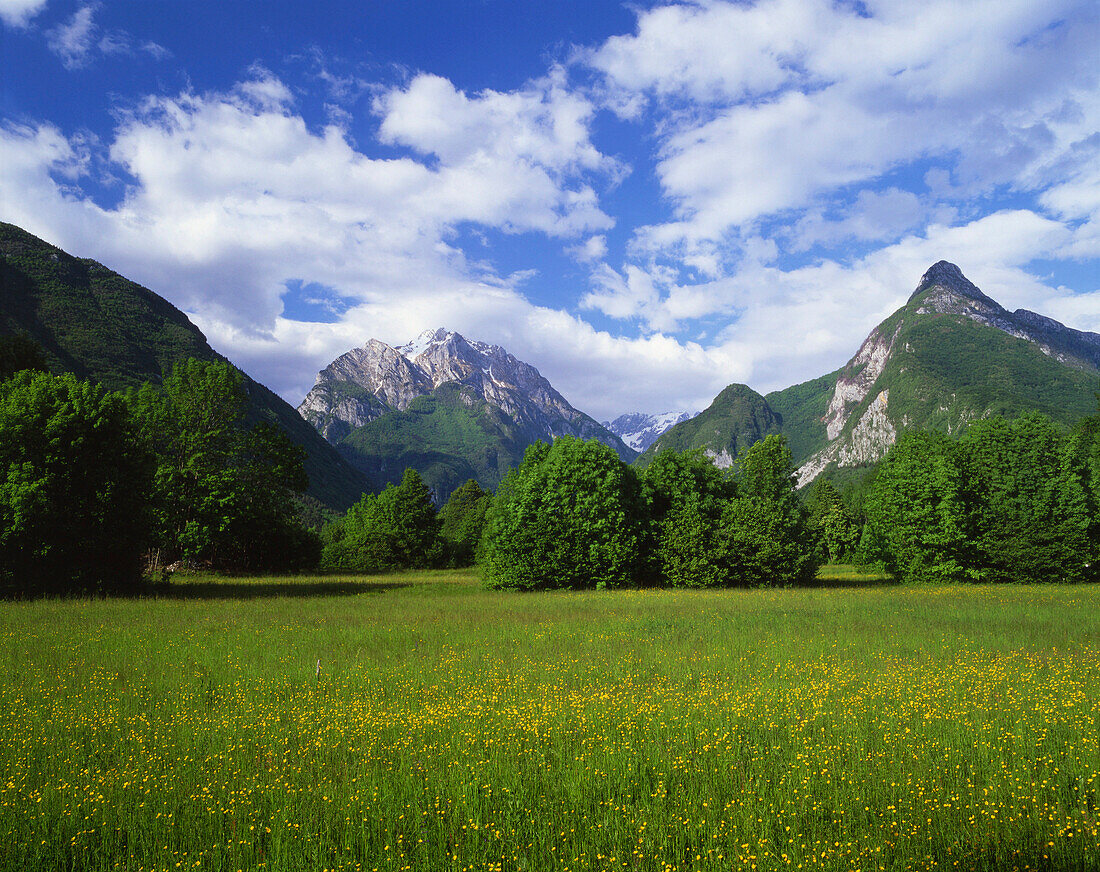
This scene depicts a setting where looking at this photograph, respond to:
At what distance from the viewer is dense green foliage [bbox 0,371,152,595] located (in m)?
23.6

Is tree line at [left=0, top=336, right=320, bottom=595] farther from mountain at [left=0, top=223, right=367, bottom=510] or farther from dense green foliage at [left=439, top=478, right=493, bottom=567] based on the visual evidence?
mountain at [left=0, top=223, right=367, bottom=510]

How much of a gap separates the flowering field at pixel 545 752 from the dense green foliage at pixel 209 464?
2295 cm

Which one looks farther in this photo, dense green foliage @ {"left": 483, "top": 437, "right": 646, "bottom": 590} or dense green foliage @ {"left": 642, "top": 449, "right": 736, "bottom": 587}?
dense green foliage @ {"left": 642, "top": 449, "right": 736, "bottom": 587}

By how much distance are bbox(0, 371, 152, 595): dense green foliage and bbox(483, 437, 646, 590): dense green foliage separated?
1998 centimetres

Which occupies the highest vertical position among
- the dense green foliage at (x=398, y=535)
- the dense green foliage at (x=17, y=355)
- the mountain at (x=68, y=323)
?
the mountain at (x=68, y=323)

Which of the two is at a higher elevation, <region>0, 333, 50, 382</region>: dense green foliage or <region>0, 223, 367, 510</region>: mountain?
<region>0, 223, 367, 510</region>: mountain

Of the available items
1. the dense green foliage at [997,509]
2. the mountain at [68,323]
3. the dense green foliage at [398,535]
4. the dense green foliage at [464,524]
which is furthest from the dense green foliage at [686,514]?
the mountain at [68,323]

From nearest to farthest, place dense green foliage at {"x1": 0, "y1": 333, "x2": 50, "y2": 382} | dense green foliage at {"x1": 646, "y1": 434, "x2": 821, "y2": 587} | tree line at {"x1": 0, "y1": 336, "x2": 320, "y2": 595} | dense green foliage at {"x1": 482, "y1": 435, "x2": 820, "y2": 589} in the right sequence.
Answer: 1. tree line at {"x1": 0, "y1": 336, "x2": 320, "y2": 595}
2. dense green foliage at {"x1": 482, "y1": 435, "x2": 820, "y2": 589}
3. dense green foliage at {"x1": 646, "y1": 434, "x2": 821, "y2": 587}
4. dense green foliage at {"x1": 0, "y1": 333, "x2": 50, "y2": 382}

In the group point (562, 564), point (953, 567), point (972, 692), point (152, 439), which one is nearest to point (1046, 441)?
point (953, 567)

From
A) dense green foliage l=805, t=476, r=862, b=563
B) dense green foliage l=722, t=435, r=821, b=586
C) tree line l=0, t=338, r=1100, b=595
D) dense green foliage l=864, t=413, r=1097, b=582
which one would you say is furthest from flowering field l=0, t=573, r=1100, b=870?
dense green foliage l=805, t=476, r=862, b=563

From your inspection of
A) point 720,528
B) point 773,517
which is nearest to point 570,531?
point 720,528

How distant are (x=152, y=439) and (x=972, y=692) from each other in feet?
146

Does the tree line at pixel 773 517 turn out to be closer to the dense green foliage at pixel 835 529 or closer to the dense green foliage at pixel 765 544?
the dense green foliage at pixel 765 544

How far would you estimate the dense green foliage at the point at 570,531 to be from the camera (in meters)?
36.9
